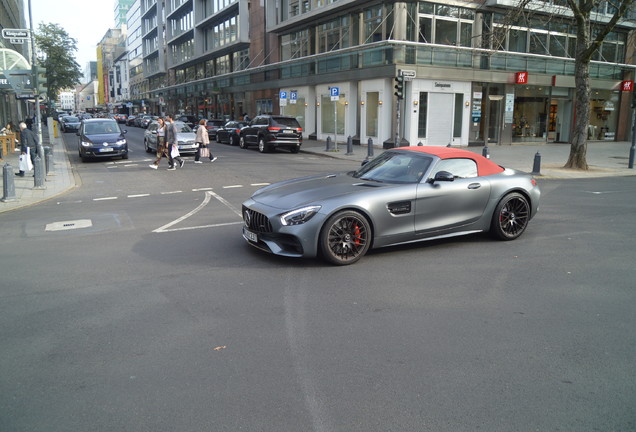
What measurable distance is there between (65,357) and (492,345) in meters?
3.56

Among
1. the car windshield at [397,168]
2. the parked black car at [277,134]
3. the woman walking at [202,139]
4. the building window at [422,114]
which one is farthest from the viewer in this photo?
the building window at [422,114]

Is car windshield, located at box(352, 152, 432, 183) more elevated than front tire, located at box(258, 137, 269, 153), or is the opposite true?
car windshield, located at box(352, 152, 432, 183)

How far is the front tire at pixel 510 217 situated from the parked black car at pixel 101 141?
59.4ft

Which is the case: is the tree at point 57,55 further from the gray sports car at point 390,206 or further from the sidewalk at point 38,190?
the gray sports car at point 390,206

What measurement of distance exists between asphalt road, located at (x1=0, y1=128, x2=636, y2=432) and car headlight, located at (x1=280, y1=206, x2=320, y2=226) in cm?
62

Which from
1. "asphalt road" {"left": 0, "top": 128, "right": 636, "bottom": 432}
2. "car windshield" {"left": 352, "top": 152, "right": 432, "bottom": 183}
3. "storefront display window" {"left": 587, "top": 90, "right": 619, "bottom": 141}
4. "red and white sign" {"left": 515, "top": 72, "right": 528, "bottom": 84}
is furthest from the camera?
"storefront display window" {"left": 587, "top": 90, "right": 619, "bottom": 141}

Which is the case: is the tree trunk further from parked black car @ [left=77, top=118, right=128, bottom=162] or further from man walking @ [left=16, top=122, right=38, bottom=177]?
man walking @ [left=16, top=122, right=38, bottom=177]

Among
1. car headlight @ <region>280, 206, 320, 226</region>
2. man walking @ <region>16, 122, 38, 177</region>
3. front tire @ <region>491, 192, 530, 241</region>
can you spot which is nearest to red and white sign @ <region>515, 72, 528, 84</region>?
front tire @ <region>491, 192, 530, 241</region>

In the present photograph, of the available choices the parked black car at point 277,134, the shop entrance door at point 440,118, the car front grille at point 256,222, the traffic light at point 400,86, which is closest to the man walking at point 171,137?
the parked black car at point 277,134

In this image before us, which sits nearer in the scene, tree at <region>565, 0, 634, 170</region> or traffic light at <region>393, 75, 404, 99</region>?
tree at <region>565, 0, 634, 170</region>

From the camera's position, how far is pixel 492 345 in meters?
4.43

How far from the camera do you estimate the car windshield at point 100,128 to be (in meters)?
22.8

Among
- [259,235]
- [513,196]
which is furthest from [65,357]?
[513,196]

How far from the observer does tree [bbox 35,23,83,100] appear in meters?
64.8
